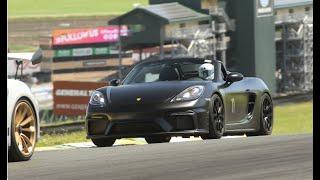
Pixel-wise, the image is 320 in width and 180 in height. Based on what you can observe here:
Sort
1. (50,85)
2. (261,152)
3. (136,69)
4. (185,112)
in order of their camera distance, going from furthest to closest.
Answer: (50,85), (136,69), (185,112), (261,152)

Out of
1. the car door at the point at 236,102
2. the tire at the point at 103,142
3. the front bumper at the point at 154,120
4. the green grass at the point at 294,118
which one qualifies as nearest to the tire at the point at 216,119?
the front bumper at the point at 154,120

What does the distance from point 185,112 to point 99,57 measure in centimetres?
12033

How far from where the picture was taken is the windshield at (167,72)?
1256 cm

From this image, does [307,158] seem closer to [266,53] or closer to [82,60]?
[266,53]

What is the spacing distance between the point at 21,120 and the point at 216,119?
388 centimetres

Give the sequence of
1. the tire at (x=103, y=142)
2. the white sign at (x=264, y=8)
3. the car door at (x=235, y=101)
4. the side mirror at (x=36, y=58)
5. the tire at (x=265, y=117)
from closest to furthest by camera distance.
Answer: the side mirror at (x=36, y=58) < the tire at (x=103, y=142) < the car door at (x=235, y=101) < the tire at (x=265, y=117) < the white sign at (x=264, y=8)

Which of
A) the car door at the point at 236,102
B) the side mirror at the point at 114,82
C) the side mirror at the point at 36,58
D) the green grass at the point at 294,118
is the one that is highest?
the side mirror at the point at 36,58

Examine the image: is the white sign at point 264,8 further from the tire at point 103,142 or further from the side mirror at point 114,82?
the tire at point 103,142

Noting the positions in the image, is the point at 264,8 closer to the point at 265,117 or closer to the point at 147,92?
the point at 265,117

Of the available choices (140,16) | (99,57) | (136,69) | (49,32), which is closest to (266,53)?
(140,16)

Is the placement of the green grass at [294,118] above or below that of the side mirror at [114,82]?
below

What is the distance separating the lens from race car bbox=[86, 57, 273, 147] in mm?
11383

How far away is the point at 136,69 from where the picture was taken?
13070 millimetres

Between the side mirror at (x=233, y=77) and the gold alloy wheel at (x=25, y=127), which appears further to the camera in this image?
the side mirror at (x=233, y=77)
